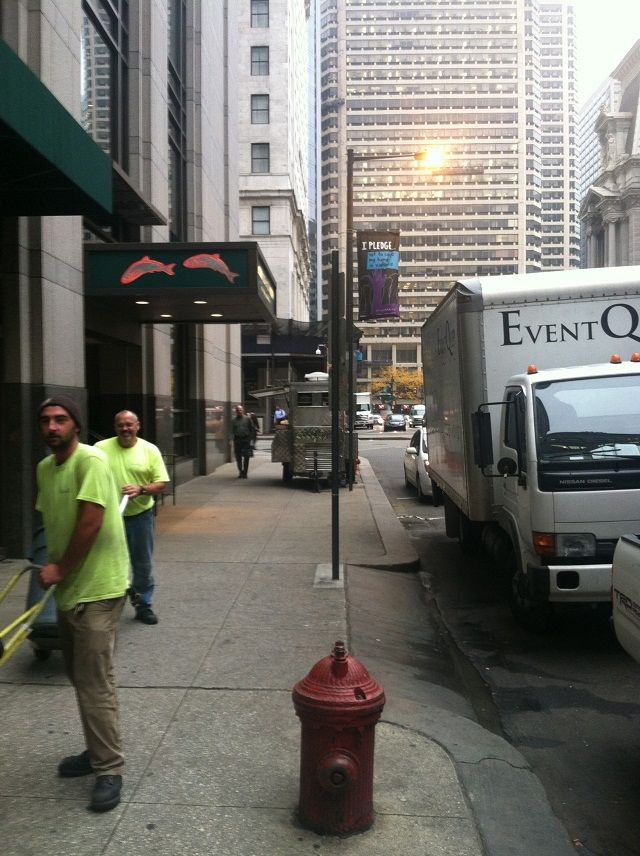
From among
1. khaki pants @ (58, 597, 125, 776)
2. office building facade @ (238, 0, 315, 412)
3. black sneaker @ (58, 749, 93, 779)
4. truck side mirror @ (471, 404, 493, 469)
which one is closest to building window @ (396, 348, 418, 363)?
office building facade @ (238, 0, 315, 412)

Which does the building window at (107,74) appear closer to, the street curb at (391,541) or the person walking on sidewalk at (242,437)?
the street curb at (391,541)

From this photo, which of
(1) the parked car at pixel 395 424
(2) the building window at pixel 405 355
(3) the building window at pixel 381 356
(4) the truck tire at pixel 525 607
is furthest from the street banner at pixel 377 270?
(2) the building window at pixel 405 355

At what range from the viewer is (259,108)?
53.0 m

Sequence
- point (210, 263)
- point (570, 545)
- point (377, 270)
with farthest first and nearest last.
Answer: point (377, 270)
point (210, 263)
point (570, 545)

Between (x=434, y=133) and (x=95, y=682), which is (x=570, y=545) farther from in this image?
(x=434, y=133)

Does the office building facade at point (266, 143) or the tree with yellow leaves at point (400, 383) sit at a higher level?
the office building facade at point (266, 143)

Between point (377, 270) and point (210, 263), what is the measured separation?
35.9ft

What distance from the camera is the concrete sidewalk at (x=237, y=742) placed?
3.52 m

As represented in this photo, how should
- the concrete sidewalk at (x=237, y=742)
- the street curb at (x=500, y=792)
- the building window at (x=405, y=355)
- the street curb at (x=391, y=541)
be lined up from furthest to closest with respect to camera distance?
the building window at (x=405, y=355), the street curb at (x=391, y=541), the street curb at (x=500, y=792), the concrete sidewalk at (x=237, y=742)

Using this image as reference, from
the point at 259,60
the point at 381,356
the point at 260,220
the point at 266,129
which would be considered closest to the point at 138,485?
the point at 260,220

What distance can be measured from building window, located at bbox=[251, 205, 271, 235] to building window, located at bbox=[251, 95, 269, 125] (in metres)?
5.48

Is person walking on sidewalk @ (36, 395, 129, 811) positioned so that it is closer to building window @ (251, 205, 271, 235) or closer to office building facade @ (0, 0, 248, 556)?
office building facade @ (0, 0, 248, 556)

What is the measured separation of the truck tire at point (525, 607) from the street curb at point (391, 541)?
7.74 ft

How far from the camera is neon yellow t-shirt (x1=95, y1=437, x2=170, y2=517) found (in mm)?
6734
